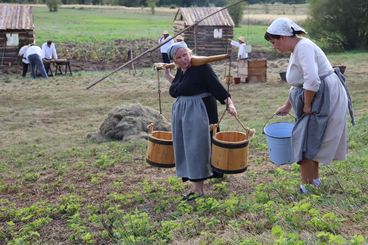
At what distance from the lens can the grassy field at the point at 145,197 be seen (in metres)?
4.34

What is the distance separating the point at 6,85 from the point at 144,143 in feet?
36.2

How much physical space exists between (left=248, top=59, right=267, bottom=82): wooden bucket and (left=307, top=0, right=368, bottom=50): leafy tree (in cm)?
1519

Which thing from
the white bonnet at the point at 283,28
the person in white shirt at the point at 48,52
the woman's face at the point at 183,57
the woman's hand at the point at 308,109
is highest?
the white bonnet at the point at 283,28

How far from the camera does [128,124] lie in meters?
10.3

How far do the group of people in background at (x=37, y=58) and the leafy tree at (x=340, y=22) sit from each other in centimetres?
1636

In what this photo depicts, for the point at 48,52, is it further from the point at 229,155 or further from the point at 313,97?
the point at 313,97

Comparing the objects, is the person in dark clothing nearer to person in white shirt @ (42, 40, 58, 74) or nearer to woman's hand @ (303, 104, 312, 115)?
woman's hand @ (303, 104, 312, 115)

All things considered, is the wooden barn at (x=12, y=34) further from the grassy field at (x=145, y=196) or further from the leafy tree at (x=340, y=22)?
the leafy tree at (x=340, y=22)

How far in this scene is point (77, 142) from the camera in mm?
10586

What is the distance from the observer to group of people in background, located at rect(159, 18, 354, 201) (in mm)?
4984

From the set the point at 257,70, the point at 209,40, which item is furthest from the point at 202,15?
the point at 257,70

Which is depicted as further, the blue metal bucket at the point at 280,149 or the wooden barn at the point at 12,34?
the wooden barn at the point at 12,34

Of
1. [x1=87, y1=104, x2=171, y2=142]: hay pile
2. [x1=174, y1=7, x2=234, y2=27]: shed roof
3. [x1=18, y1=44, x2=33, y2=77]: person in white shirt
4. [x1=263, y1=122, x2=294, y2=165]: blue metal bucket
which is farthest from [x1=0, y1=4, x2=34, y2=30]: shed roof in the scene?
[x1=263, y1=122, x2=294, y2=165]: blue metal bucket

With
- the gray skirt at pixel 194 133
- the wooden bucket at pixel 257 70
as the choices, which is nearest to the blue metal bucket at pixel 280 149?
the gray skirt at pixel 194 133
